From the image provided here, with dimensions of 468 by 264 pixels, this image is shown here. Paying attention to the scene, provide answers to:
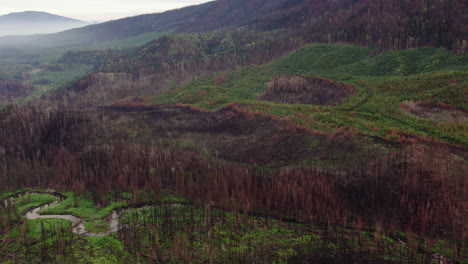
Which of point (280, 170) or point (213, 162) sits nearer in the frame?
point (280, 170)

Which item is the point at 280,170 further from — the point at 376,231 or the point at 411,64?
the point at 411,64

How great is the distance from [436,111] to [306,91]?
79.4 feet

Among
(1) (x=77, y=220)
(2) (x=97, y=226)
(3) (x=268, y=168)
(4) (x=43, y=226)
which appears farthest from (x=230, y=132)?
(4) (x=43, y=226)

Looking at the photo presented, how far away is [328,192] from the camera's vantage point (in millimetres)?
26297

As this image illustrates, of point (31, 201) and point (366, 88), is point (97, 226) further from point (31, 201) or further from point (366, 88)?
point (366, 88)

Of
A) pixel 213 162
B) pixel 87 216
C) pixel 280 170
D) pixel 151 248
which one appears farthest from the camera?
pixel 213 162

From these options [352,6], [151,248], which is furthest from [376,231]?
[352,6]

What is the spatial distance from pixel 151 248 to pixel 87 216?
27.5 ft

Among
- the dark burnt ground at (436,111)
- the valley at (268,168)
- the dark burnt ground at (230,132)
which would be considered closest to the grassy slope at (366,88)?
the valley at (268,168)

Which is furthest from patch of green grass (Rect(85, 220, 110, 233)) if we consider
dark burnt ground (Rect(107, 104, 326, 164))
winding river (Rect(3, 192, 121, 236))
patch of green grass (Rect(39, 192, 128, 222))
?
dark burnt ground (Rect(107, 104, 326, 164))

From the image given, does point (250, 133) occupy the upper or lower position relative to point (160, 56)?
lower

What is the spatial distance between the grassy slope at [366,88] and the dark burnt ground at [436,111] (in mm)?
1075

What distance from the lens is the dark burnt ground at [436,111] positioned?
38.6m

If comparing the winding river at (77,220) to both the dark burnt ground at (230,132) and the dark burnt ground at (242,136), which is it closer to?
the dark burnt ground at (242,136)
